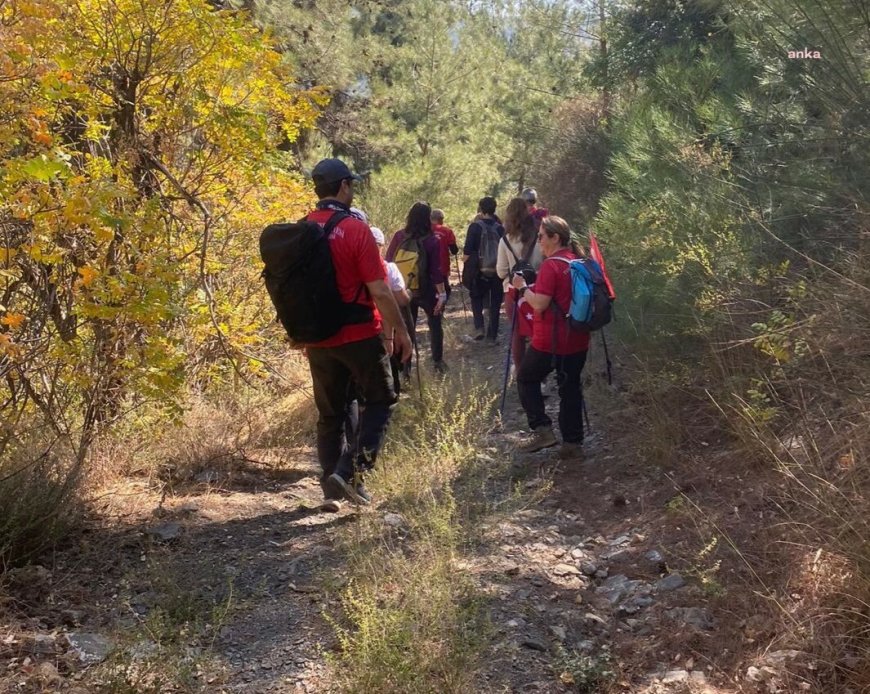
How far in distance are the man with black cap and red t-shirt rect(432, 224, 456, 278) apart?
333cm

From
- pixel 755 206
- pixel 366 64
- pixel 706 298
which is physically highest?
pixel 366 64

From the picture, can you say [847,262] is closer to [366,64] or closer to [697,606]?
[697,606]

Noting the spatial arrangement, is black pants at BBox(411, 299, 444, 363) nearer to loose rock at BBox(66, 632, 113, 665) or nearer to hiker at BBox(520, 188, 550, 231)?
hiker at BBox(520, 188, 550, 231)

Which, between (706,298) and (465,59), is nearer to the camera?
(706,298)

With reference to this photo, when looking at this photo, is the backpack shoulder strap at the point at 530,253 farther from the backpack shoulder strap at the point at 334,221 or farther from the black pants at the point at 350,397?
the backpack shoulder strap at the point at 334,221

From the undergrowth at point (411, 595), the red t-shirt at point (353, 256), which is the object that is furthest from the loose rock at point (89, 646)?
the red t-shirt at point (353, 256)

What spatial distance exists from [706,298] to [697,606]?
6.79ft

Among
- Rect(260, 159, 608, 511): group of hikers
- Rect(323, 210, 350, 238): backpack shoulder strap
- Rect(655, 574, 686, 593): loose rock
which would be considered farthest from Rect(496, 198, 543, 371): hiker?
Rect(655, 574, 686, 593): loose rock

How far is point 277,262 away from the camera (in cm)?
393

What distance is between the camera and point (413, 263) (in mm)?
7559

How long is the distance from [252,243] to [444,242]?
2.38m

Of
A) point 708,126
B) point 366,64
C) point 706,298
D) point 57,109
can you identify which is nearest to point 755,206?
point 706,298

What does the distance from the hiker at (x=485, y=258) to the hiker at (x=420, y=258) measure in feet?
2.49

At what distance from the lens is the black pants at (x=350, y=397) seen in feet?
13.9
